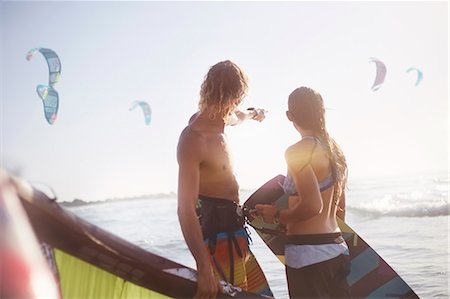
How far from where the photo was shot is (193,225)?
87.0 inches

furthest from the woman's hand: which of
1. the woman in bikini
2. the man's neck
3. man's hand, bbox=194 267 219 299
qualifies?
man's hand, bbox=194 267 219 299

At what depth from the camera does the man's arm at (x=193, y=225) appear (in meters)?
2.19

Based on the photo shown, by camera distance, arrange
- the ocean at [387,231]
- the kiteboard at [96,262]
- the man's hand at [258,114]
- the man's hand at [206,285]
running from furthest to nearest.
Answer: the ocean at [387,231] < the man's hand at [258,114] < the man's hand at [206,285] < the kiteboard at [96,262]

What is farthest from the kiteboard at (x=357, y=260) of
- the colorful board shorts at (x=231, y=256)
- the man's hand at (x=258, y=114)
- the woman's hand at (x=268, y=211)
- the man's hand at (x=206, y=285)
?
the man's hand at (x=206, y=285)

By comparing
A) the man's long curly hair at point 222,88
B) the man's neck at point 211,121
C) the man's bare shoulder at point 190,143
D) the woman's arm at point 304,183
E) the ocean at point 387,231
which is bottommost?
the ocean at point 387,231

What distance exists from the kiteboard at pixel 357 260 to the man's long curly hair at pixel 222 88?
0.86 metres

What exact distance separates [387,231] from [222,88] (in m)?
10.3

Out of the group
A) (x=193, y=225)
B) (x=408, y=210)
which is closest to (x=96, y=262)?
(x=193, y=225)

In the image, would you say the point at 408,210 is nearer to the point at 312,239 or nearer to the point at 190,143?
the point at 312,239

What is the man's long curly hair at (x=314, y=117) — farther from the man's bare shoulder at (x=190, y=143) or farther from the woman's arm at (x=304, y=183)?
the man's bare shoulder at (x=190, y=143)

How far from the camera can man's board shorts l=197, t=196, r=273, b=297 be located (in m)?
2.52

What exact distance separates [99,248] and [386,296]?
7.12 feet

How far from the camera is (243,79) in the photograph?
8.34 ft

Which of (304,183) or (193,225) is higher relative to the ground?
(304,183)
